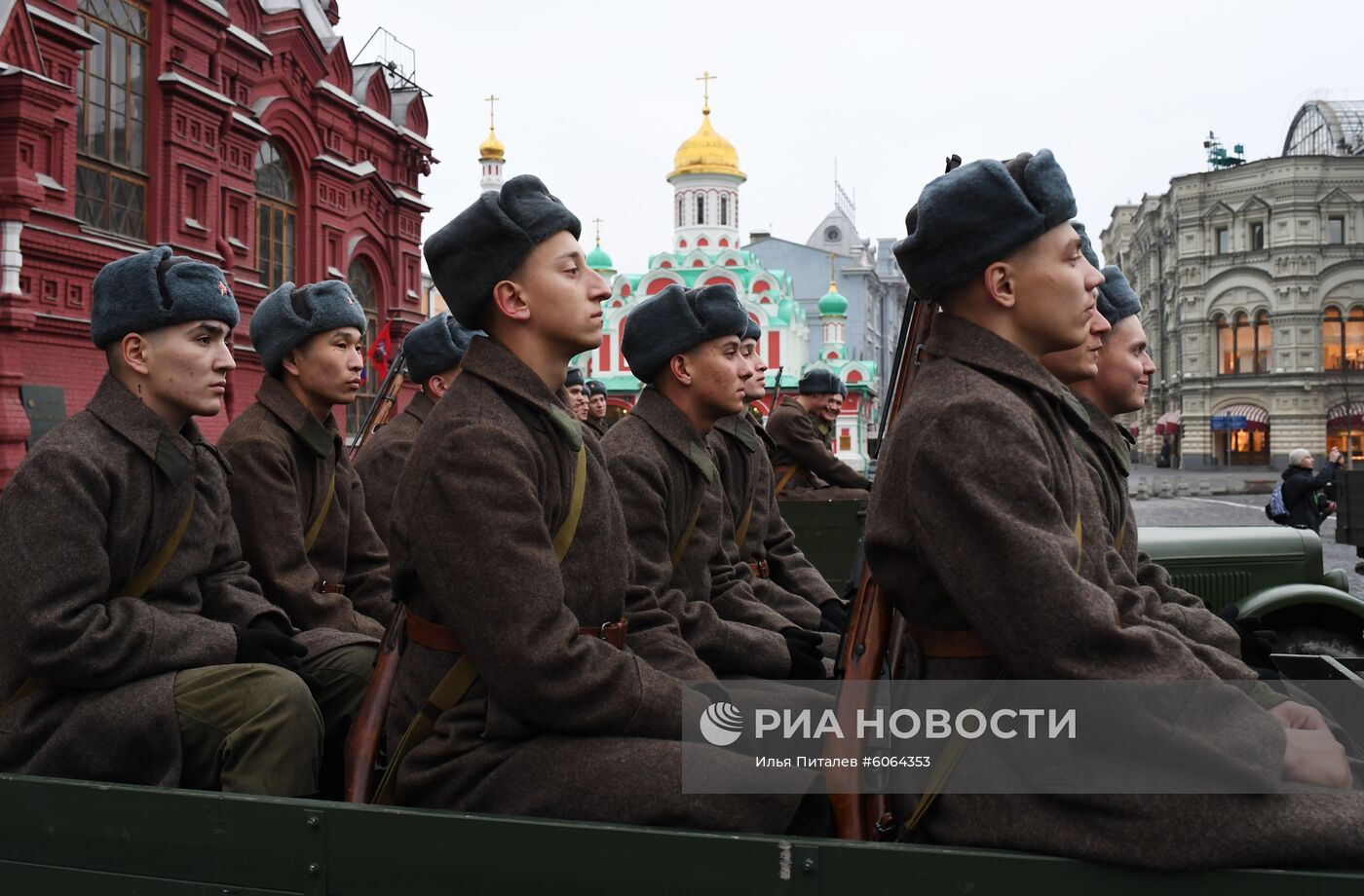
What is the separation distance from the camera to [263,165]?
2155cm

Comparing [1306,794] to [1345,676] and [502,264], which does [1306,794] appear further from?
[502,264]

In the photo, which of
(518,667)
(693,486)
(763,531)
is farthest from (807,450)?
(518,667)

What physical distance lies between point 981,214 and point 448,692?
1611 mm

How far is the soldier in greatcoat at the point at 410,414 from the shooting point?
Answer: 5930 mm

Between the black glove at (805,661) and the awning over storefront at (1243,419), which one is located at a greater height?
the awning over storefront at (1243,419)

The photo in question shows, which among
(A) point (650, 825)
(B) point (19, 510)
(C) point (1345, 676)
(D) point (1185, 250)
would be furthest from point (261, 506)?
(D) point (1185, 250)

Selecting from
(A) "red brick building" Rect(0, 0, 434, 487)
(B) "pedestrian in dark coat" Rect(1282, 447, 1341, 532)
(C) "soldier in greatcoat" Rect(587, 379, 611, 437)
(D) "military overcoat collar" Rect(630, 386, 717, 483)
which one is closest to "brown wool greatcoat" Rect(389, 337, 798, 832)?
(D) "military overcoat collar" Rect(630, 386, 717, 483)

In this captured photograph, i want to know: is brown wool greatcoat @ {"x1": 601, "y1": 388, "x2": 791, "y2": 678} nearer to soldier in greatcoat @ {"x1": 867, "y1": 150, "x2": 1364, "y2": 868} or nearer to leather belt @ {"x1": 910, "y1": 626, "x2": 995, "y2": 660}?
leather belt @ {"x1": 910, "y1": 626, "x2": 995, "y2": 660}

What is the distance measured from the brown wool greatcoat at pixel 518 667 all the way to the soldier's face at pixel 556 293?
0.23m

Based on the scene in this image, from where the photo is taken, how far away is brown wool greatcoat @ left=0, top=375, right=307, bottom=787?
2.93 m

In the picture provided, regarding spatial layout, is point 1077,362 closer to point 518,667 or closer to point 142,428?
point 518,667

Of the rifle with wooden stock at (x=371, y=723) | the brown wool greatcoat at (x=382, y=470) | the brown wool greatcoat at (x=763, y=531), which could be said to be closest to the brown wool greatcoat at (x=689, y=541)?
the brown wool greatcoat at (x=763, y=531)

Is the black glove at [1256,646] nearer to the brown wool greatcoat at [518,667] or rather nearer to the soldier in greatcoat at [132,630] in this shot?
the brown wool greatcoat at [518,667]

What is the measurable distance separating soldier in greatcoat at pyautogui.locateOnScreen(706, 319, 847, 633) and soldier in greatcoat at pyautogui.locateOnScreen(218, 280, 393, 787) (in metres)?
1.56
